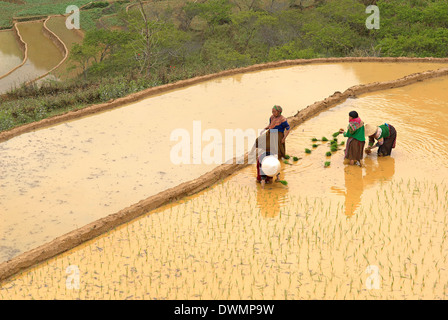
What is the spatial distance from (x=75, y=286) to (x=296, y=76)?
10.6 metres

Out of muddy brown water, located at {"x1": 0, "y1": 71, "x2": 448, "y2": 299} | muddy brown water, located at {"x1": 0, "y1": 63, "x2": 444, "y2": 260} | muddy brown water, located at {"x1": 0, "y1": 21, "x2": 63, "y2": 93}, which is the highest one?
muddy brown water, located at {"x1": 0, "y1": 21, "x2": 63, "y2": 93}

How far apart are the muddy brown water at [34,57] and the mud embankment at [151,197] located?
12.1 metres

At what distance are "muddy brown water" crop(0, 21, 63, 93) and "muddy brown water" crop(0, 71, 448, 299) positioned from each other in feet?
57.9

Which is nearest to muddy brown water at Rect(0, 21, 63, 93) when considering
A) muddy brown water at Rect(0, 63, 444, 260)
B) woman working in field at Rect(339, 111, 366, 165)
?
muddy brown water at Rect(0, 63, 444, 260)

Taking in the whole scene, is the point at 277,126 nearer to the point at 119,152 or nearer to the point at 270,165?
the point at 270,165

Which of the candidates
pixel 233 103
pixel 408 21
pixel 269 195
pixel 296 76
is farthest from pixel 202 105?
pixel 408 21

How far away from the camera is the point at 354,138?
8961 millimetres

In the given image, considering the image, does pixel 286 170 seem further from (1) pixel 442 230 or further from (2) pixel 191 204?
(1) pixel 442 230

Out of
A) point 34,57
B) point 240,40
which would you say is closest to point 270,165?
point 240,40

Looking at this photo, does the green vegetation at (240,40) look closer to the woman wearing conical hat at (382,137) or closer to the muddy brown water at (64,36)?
the muddy brown water at (64,36)

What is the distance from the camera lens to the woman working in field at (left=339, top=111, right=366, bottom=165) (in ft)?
29.0

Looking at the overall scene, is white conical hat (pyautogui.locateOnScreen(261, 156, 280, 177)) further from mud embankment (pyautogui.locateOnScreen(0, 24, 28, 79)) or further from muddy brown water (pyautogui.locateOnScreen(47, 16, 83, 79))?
mud embankment (pyautogui.locateOnScreen(0, 24, 28, 79))

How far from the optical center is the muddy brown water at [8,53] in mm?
28641

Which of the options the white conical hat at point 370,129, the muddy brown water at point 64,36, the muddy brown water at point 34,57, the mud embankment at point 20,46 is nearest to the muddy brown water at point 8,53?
the mud embankment at point 20,46
